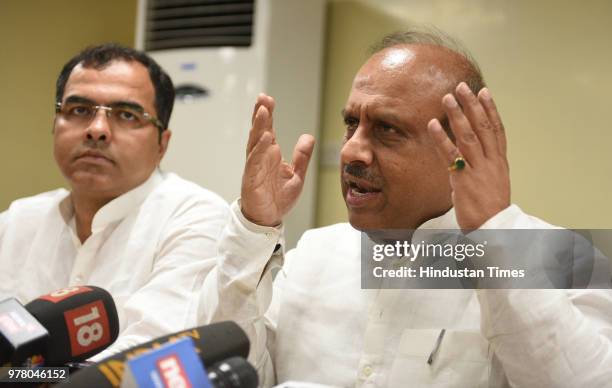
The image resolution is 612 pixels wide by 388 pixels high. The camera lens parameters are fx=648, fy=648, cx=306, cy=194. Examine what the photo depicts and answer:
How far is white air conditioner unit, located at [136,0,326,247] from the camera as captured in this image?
8.50 feet

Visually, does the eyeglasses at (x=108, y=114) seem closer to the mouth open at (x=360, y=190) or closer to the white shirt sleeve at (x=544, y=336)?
the mouth open at (x=360, y=190)

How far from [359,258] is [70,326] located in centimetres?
64

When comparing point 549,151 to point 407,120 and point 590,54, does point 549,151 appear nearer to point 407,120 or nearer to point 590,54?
point 590,54

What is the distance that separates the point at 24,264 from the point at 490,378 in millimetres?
1208

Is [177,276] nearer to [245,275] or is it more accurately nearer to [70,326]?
[245,275]

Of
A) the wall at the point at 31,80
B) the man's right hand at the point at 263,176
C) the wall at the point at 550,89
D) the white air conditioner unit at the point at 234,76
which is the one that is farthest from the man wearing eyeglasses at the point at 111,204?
the wall at the point at 550,89

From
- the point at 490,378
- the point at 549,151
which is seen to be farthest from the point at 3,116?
the point at 490,378

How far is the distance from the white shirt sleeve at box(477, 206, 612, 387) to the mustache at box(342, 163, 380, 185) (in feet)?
0.99

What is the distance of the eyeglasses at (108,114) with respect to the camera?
1.64 meters

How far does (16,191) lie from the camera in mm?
2750

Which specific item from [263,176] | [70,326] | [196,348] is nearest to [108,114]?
[263,176]

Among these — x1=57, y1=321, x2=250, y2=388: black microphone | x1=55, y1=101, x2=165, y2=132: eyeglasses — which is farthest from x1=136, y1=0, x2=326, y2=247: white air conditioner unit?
x1=57, y1=321, x2=250, y2=388: black microphone

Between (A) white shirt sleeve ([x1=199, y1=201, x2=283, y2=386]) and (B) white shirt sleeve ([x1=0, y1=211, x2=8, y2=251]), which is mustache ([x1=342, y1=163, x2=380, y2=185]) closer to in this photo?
(A) white shirt sleeve ([x1=199, y1=201, x2=283, y2=386])

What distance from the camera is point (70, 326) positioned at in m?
0.83
